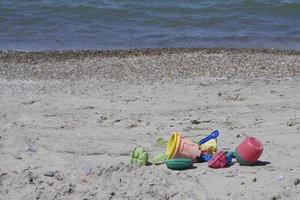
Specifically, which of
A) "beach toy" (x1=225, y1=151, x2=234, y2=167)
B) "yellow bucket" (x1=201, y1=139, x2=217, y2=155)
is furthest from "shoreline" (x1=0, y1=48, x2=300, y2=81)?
"beach toy" (x1=225, y1=151, x2=234, y2=167)

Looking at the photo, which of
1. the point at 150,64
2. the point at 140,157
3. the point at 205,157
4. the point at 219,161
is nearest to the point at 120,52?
the point at 150,64

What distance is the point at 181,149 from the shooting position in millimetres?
4875

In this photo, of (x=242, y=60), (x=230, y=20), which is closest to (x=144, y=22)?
(x=230, y=20)

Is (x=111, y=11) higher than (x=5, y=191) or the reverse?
higher

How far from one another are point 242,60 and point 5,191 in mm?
6454

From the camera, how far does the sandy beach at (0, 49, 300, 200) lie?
4430mm

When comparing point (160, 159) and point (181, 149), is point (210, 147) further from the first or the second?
point (160, 159)

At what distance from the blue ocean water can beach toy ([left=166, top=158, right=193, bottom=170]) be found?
7.89m

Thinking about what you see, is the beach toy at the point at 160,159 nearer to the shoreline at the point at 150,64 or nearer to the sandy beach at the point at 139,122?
the sandy beach at the point at 139,122

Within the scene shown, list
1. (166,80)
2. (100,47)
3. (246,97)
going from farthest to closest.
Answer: (100,47), (166,80), (246,97)

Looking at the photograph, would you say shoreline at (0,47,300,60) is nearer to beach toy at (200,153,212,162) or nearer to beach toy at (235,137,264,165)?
beach toy at (200,153,212,162)

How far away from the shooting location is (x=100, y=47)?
491 inches

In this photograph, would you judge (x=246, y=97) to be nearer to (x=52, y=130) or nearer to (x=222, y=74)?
(x=222, y=74)

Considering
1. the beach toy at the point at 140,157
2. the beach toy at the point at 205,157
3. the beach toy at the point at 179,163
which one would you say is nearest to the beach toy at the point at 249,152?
the beach toy at the point at 205,157
